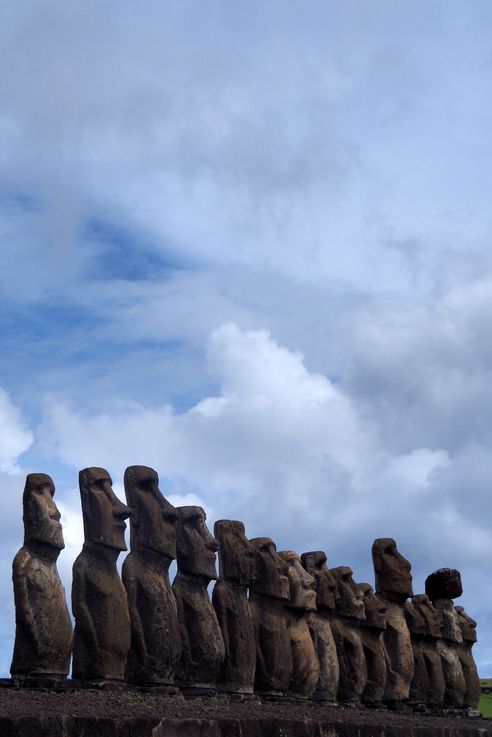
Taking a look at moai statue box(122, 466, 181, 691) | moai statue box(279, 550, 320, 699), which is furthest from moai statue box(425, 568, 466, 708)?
moai statue box(122, 466, 181, 691)

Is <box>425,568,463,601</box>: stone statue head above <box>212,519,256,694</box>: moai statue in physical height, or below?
above

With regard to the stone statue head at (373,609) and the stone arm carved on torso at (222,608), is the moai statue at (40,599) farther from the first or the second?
the stone statue head at (373,609)

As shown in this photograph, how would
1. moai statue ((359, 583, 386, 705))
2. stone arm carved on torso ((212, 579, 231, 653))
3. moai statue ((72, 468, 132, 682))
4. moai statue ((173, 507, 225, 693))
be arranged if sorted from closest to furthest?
moai statue ((72, 468, 132, 682)) < moai statue ((173, 507, 225, 693)) < stone arm carved on torso ((212, 579, 231, 653)) < moai statue ((359, 583, 386, 705))

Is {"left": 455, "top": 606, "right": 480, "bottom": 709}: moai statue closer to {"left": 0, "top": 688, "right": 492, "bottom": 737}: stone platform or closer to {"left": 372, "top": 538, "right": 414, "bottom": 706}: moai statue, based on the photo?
{"left": 372, "top": 538, "right": 414, "bottom": 706}: moai statue

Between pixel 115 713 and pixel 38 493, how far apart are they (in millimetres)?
2905

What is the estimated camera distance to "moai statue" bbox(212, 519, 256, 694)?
14.4m

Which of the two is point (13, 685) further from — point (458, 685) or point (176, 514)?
point (458, 685)

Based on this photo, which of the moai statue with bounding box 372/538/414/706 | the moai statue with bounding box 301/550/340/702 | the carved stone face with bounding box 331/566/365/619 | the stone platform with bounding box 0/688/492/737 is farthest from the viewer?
the moai statue with bounding box 372/538/414/706

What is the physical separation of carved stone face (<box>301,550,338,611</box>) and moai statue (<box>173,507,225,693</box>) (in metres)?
3.35

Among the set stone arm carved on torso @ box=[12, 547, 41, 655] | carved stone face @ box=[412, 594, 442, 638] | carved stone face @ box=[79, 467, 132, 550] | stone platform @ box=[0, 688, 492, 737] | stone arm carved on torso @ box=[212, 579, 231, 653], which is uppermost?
carved stone face @ box=[412, 594, 442, 638]

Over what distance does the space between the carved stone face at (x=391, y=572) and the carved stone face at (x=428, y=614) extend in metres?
0.78

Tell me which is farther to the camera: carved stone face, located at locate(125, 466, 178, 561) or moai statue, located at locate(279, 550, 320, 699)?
moai statue, located at locate(279, 550, 320, 699)

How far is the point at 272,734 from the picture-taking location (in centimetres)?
1161

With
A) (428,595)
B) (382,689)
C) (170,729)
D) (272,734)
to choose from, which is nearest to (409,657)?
(382,689)
